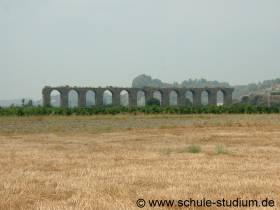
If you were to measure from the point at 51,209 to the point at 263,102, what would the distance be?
367 ft

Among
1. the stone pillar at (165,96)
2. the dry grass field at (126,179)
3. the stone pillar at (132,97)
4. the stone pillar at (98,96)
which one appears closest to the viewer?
the dry grass field at (126,179)

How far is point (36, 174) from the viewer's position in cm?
1055

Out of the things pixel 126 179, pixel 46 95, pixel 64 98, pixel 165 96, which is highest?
pixel 46 95

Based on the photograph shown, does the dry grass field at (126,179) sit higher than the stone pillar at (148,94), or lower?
lower

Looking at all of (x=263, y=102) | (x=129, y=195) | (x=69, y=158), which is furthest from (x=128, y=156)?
(x=263, y=102)

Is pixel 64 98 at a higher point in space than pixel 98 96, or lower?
lower

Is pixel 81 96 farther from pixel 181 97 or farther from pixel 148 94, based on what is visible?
pixel 181 97

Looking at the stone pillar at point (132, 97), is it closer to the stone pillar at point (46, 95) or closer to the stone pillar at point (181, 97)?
the stone pillar at point (181, 97)

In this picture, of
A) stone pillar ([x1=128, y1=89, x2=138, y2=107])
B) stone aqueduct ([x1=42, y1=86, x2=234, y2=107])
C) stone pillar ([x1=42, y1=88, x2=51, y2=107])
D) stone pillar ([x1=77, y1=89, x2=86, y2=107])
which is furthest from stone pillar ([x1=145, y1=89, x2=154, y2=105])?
stone pillar ([x1=42, y1=88, x2=51, y2=107])

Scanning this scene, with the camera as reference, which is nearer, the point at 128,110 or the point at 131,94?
the point at 128,110

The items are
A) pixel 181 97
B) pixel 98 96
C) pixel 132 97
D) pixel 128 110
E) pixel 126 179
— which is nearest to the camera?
pixel 126 179

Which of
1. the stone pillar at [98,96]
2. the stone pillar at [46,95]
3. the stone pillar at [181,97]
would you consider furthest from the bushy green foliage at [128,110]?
the stone pillar at [181,97]

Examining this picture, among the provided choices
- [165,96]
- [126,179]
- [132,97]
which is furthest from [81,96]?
[126,179]

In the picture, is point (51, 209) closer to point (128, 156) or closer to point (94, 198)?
point (94, 198)
